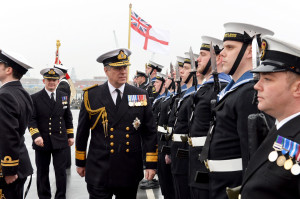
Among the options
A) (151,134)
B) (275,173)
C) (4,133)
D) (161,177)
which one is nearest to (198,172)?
(151,134)

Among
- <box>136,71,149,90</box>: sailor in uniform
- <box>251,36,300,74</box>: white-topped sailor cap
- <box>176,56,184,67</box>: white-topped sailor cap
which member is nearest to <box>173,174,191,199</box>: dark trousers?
<box>176,56,184,67</box>: white-topped sailor cap

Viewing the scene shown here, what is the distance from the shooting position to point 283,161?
175cm

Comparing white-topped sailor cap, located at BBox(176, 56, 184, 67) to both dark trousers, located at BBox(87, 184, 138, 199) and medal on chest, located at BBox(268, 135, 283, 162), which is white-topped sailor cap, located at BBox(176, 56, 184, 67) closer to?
dark trousers, located at BBox(87, 184, 138, 199)

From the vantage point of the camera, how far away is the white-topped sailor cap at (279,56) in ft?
6.23

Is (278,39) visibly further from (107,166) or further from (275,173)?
(107,166)

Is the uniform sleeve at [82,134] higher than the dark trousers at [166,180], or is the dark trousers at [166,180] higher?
the uniform sleeve at [82,134]

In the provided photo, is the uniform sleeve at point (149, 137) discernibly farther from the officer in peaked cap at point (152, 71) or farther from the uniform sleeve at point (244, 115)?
the officer in peaked cap at point (152, 71)

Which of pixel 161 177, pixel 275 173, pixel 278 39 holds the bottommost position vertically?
pixel 161 177

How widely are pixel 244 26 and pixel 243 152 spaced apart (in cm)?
107

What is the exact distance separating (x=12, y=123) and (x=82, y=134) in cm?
81

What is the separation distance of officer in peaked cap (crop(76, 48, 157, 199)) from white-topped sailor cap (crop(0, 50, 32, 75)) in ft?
2.46

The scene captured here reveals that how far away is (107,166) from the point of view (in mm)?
4090

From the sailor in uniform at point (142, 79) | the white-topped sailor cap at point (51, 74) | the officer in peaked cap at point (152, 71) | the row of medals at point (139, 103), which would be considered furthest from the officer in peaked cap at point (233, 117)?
the sailor in uniform at point (142, 79)

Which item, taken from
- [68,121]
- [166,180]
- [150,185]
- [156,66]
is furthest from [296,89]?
[156,66]
